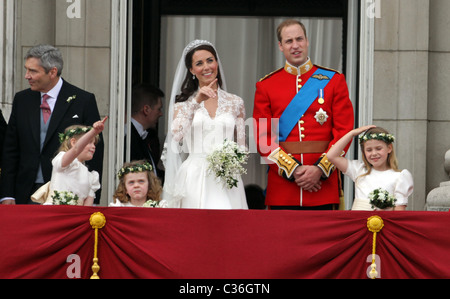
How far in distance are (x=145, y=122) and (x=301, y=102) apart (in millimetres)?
2463

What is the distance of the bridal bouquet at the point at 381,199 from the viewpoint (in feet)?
24.6

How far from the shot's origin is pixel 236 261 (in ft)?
23.2

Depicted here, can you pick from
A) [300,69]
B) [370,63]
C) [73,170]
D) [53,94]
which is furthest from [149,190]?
[370,63]

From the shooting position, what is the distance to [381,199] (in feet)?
24.6

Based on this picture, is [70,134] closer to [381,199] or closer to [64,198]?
[64,198]

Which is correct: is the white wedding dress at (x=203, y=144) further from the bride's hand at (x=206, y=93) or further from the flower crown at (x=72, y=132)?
the flower crown at (x=72, y=132)

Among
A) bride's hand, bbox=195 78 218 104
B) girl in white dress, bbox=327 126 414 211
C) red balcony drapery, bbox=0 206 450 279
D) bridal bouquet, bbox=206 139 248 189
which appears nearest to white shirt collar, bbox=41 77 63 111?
bride's hand, bbox=195 78 218 104

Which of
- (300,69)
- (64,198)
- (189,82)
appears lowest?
(64,198)

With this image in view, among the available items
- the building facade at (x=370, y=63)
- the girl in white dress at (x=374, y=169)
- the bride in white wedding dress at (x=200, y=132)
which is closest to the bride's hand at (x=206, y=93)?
the bride in white wedding dress at (x=200, y=132)

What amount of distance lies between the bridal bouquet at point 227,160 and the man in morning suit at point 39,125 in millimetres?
939

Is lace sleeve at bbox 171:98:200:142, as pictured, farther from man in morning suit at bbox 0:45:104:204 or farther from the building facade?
the building facade

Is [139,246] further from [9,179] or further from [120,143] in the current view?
[120,143]

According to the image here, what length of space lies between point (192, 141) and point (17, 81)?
264 centimetres

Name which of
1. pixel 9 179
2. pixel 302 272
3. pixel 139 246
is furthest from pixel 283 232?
pixel 9 179
